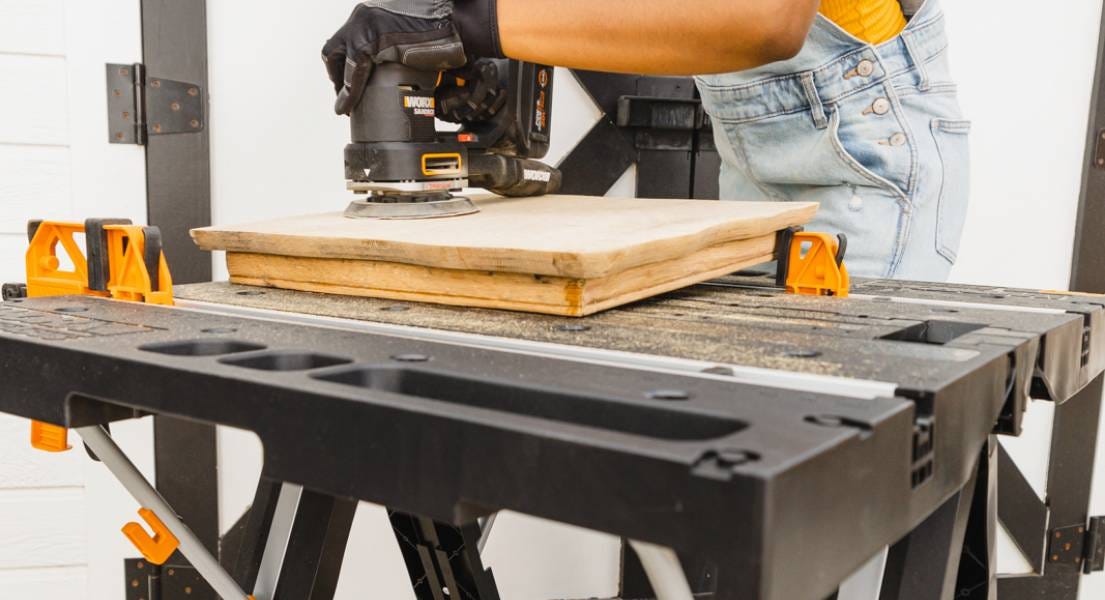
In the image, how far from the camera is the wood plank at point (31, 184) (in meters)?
2.18

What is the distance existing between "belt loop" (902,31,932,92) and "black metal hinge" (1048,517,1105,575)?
1.78 metres

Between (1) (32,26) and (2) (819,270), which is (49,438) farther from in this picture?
(1) (32,26)

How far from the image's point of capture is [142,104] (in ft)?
7.26

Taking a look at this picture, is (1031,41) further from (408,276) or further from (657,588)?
(657,588)

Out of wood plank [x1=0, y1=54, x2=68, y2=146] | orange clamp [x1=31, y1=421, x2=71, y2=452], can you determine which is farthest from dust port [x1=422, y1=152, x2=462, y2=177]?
wood plank [x1=0, y1=54, x2=68, y2=146]

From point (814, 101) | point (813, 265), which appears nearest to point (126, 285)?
point (813, 265)

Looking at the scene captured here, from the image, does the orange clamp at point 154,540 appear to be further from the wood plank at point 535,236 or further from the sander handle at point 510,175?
the sander handle at point 510,175

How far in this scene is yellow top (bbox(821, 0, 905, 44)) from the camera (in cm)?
158

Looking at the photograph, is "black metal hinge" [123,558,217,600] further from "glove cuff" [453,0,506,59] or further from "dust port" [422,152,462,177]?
"glove cuff" [453,0,506,59]

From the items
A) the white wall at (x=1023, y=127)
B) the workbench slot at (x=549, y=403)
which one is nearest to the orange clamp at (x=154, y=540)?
the workbench slot at (x=549, y=403)

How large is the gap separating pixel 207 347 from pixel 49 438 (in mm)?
289

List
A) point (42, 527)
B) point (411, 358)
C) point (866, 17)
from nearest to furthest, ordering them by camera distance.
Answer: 1. point (411, 358)
2. point (866, 17)
3. point (42, 527)

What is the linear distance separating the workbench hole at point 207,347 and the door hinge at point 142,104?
1.55 meters

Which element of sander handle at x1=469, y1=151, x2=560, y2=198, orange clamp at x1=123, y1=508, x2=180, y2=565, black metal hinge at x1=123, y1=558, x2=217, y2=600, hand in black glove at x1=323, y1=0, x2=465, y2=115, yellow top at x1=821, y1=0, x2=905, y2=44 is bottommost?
black metal hinge at x1=123, y1=558, x2=217, y2=600
